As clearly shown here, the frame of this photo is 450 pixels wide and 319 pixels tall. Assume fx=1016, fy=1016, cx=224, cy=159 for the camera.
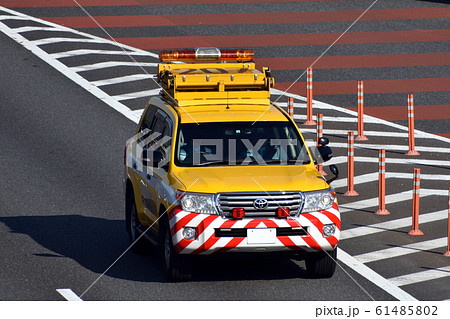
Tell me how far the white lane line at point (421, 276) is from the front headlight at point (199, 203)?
8.42ft

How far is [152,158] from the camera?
496 inches

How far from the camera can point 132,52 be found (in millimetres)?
27844

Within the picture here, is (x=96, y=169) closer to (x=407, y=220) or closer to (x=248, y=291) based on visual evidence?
(x=407, y=220)

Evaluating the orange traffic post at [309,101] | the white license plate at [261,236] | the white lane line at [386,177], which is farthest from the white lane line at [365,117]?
the white license plate at [261,236]

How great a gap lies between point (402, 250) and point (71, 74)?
1384 cm

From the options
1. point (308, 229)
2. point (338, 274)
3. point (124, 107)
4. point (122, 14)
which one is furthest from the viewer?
point (122, 14)

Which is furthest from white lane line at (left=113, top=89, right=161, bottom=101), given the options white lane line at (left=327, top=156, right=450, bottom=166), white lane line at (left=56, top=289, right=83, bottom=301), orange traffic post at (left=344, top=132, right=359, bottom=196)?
white lane line at (left=56, top=289, right=83, bottom=301)

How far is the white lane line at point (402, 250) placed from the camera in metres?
13.7

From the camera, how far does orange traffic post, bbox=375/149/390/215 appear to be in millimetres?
15758

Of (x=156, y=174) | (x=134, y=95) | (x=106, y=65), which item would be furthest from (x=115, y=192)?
(x=106, y=65)

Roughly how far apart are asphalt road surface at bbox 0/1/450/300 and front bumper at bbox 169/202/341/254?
0.55 m

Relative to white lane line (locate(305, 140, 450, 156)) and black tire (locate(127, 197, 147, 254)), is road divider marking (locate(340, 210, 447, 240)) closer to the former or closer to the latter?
black tire (locate(127, 197, 147, 254))

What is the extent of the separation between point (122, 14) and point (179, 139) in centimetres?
1969

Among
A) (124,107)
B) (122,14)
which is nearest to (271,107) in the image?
(124,107)
